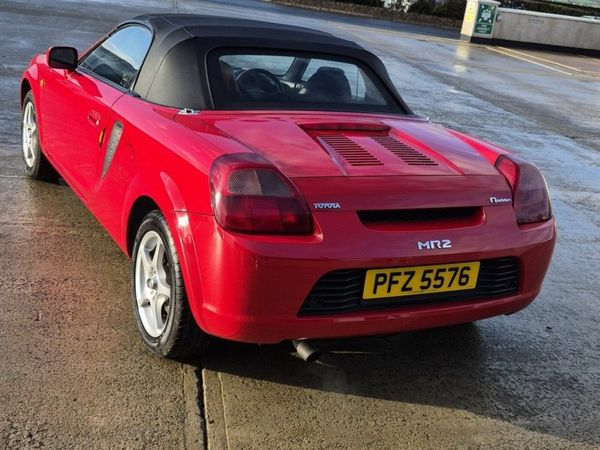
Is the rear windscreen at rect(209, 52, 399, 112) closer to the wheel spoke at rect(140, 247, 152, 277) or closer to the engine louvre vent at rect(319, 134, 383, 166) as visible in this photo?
the engine louvre vent at rect(319, 134, 383, 166)

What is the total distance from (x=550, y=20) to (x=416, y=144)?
988 inches

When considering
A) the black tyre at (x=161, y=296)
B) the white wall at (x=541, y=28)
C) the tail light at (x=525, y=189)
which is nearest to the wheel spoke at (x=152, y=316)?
the black tyre at (x=161, y=296)

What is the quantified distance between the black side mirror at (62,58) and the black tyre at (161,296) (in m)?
1.59

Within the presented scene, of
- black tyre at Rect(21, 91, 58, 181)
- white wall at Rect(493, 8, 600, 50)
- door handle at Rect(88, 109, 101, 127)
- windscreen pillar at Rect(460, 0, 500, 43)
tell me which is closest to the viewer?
door handle at Rect(88, 109, 101, 127)

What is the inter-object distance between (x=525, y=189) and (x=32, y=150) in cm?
357

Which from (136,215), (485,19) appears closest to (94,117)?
(136,215)

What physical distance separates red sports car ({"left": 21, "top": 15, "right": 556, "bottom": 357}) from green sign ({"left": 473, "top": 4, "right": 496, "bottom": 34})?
23.3 meters

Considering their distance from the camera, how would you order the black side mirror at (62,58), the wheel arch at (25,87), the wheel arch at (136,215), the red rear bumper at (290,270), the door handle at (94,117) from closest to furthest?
the red rear bumper at (290,270) < the wheel arch at (136,215) < the door handle at (94,117) < the black side mirror at (62,58) < the wheel arch at (25,87)

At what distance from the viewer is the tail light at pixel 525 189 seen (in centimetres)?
304

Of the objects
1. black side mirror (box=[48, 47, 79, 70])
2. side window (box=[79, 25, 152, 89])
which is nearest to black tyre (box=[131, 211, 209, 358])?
side window (box=[79, 25, 152, 89])

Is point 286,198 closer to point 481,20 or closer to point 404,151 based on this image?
point 404,151

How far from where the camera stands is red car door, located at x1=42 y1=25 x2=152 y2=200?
371cm

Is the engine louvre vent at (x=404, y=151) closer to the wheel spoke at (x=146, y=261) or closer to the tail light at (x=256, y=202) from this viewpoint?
the tail light at (x=256, y=202)

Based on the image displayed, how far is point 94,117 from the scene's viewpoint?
375cm
